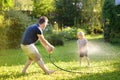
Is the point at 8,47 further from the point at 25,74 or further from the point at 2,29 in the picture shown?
the point at 25,74

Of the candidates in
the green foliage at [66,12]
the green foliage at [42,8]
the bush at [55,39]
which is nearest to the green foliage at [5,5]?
the bush at [55,39]

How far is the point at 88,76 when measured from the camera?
9.76 metres

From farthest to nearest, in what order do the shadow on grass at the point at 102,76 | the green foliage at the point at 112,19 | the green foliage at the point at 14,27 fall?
the green foliage at the point at 112,19 → the green foliage at the point at 14,27 → the shadow on grass at the point at 102,76

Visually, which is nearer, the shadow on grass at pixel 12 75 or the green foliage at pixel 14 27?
the shadow on grass at pixel 12 75

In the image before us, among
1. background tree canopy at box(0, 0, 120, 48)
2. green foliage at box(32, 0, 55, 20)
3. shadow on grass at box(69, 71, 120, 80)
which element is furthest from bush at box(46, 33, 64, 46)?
shadow on grass at box(69, 71, 120, 80)

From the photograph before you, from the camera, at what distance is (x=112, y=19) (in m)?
25.8

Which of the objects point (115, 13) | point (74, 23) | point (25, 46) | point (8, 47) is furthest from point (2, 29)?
point (74, 23)

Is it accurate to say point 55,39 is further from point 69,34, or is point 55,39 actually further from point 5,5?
point 69,34

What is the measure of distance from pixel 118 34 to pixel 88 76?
54.3 feet

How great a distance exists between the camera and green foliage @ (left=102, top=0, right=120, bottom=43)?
25.4 m

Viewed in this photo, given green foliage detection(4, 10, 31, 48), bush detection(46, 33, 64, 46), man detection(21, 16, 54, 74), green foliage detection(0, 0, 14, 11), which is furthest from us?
bush detection(46, 33, 64, 46)

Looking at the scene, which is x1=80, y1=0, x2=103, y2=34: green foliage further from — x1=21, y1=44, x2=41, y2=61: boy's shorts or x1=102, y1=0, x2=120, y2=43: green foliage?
x1=21, y1=44, x2=41, y2=61: boy's shorts

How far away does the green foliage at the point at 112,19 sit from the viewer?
25375 mm

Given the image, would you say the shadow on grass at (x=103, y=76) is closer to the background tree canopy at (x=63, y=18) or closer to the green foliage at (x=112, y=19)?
the background tree canopy at (x=63, y=18)
